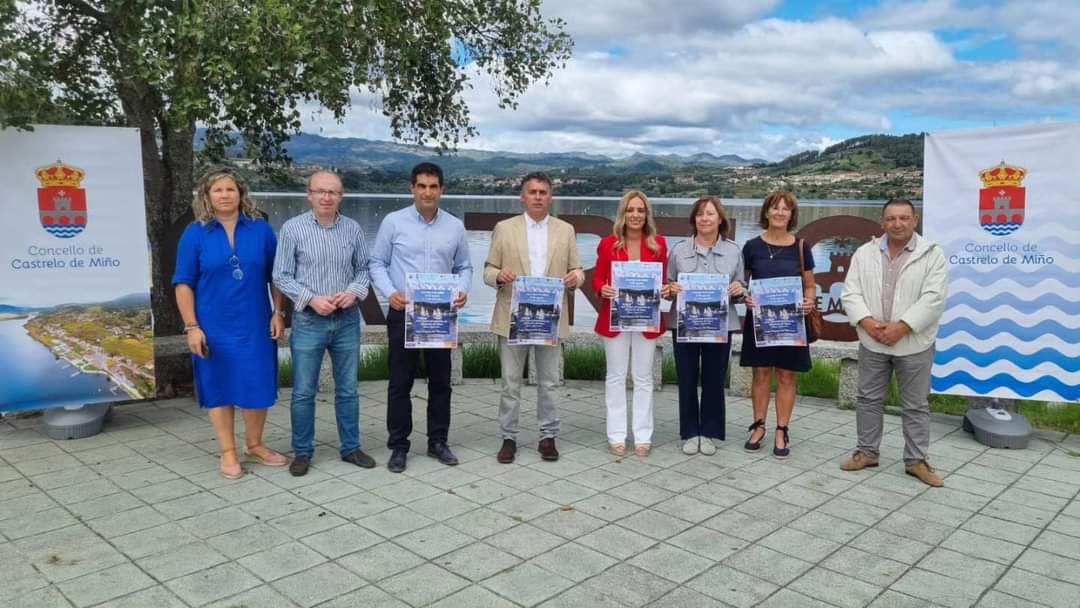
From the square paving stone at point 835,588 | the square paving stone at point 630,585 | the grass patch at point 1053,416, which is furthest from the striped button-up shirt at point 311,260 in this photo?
the grass patch at point 1053,416

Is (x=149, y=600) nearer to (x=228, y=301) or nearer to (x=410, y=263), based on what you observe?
(x=228, y=301)

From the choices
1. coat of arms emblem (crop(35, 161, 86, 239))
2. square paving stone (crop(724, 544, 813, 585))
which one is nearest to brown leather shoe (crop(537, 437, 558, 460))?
square paving stone (crop(724, 544, 813, 585))

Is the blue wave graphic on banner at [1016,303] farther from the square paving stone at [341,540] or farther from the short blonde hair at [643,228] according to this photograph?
the square paving stone at [341,540]

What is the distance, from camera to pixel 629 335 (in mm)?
4852

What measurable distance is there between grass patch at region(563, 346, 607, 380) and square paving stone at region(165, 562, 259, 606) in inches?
173

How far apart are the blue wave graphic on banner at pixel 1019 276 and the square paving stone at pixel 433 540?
Answer: 4.03 m

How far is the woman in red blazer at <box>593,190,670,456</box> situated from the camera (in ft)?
15.5

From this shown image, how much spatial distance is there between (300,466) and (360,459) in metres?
0.35

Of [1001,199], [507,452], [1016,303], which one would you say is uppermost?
[1001,199]

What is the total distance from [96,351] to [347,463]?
205 centimetres

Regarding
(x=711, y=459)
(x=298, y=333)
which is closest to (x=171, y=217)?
(x=298, y=333)

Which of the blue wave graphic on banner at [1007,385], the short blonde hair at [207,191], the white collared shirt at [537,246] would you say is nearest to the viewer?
the short blonde hair at [207,191]

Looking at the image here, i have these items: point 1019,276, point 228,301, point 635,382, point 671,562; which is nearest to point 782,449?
point 635,382

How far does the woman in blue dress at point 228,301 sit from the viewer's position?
4.22m
